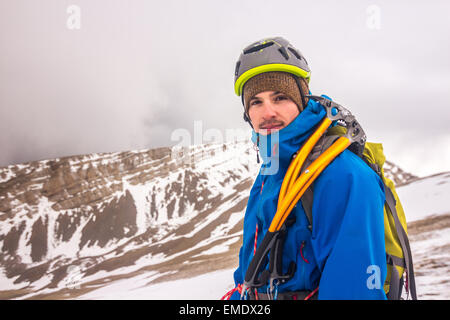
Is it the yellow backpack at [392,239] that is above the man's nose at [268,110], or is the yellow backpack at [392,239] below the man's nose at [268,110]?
below

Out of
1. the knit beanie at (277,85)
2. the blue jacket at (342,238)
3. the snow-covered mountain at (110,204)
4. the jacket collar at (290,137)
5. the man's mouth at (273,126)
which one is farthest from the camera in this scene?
the snow-covered mountain at (110,204)

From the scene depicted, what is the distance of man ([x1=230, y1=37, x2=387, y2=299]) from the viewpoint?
1740 mm

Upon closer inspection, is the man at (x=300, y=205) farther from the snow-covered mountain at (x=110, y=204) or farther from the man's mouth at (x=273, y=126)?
the snow-covered mountain at (x=110, y=204)

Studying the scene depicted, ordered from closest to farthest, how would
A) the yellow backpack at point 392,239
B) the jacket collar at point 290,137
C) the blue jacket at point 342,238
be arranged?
the blue jacket at point 342,238
the yellow backpack at point 392,239
the jacket collar at point 290,137

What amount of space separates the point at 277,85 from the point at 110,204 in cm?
14073

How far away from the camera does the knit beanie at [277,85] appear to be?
8.45 feet

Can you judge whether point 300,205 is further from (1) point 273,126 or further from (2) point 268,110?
(2) point 268,110

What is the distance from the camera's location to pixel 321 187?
1.95 meters

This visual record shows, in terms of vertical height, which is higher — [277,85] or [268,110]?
[277,85]

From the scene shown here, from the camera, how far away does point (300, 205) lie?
2.16m

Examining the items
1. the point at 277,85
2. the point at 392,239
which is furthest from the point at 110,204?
the point at 392,239

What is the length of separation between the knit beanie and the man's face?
0.05 m

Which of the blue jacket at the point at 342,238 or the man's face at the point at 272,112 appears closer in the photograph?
the blue jacket at the point at 342,238

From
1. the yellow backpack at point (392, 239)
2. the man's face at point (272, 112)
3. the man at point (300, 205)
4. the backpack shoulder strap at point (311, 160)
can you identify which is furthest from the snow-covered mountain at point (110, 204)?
the backpack shoulder strap at point (311, 160)
